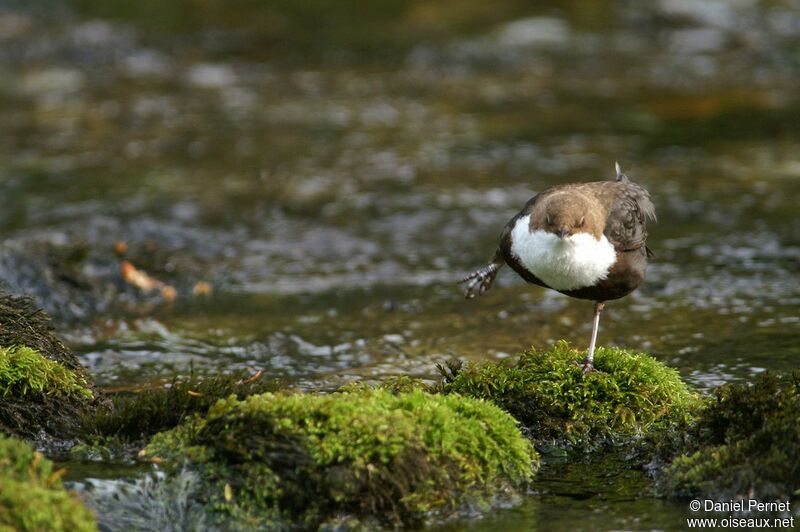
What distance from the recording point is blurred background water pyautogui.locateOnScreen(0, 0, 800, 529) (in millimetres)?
6602

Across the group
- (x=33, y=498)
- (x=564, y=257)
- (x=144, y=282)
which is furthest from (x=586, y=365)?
(x=144, y=282)

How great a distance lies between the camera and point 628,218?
513 centimetres

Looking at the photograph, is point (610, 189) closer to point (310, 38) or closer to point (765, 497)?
point (765, 497)

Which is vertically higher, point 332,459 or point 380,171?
point 380,171

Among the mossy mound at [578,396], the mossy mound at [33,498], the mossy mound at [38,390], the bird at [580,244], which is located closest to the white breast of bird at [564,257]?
the bird at [580,244]

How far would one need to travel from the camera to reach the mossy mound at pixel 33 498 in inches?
123

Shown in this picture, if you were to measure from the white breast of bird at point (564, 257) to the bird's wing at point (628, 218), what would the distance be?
0.35 ft

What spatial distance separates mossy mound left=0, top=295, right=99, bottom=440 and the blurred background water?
3.76 ft

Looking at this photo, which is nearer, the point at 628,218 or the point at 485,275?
the point at 628,218

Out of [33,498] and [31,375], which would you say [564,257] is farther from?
[33,498]

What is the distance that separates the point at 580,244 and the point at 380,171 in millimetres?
6316

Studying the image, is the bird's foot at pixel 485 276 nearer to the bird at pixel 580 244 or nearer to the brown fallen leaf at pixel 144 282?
the bird at pixel 580 244

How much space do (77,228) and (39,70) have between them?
22.7 feet

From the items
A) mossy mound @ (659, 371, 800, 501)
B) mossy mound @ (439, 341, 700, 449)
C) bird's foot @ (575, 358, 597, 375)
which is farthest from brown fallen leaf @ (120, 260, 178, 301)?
mossy mound @ (659, 371, 800, 501)
